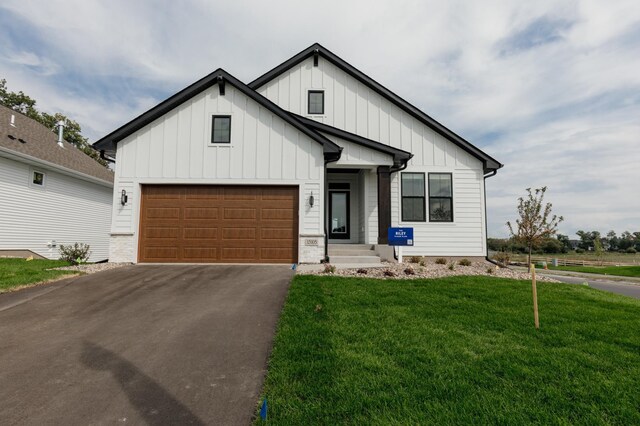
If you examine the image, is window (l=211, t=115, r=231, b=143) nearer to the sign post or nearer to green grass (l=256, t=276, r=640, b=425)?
the sign post

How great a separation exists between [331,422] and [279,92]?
13006 mm

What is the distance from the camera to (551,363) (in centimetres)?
348

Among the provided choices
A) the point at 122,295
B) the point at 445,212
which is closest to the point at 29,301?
the point at 122,295

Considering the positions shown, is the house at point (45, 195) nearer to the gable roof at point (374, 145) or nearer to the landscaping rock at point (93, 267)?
the landscaping rock at point (93, 267)

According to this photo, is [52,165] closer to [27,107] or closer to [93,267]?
[93,267]

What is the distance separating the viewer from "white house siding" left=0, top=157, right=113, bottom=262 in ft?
43.1

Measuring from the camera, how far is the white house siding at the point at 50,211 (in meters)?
13.1

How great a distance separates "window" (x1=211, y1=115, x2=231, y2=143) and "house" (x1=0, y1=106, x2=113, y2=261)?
8960 mm

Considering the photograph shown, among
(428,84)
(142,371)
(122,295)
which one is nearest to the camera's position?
(142,371)

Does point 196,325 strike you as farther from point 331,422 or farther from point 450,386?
point 450,386

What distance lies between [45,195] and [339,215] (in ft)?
44.7

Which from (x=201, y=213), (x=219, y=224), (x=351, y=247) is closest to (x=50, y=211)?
(x=201, y=213)

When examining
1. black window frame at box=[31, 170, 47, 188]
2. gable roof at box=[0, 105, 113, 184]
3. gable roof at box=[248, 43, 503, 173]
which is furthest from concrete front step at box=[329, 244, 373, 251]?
black window frame at box=[31, 170, 47, 188]

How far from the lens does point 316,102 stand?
13.5 metres
